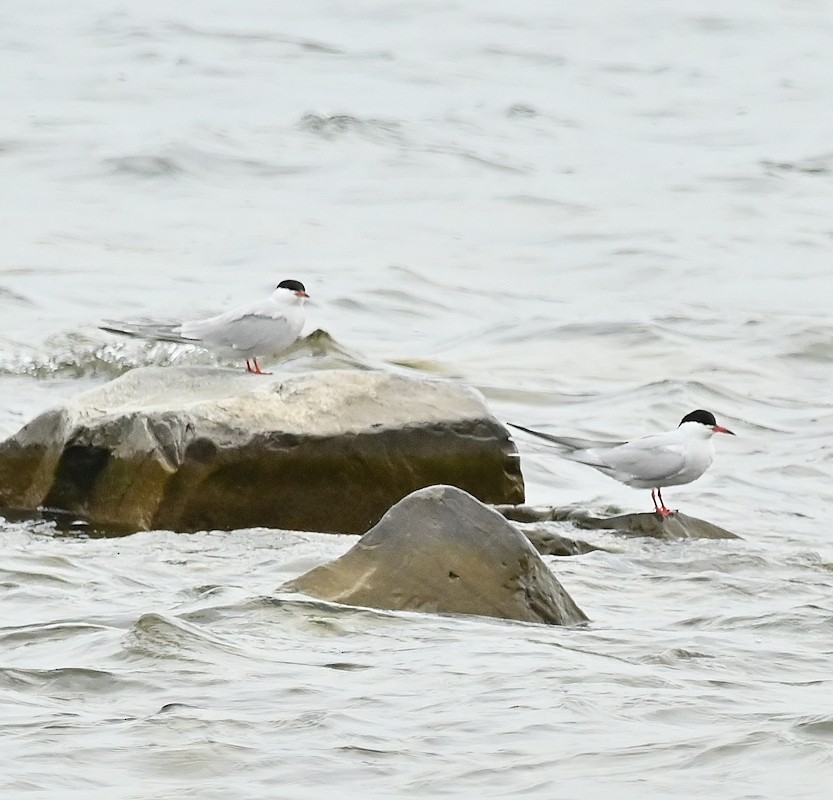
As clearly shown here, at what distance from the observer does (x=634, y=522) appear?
7.87m

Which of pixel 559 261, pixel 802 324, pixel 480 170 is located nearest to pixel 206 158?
pixel 480 170

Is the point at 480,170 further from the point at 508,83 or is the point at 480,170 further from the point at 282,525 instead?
the point at 282,525

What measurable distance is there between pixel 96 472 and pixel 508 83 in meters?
18.2

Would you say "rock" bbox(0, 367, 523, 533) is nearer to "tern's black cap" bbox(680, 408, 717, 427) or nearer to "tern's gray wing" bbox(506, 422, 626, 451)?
"tern's gray wing" bbox(506, 422, 626, 451)

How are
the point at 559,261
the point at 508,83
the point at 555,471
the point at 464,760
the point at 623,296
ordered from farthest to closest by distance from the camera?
the point at 508,83
the point at 559,261
the point at 623,296
the point at 555,471
the point at 464,760

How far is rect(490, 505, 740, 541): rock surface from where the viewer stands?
7.73 metres

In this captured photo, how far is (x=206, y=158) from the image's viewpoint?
19844 millimetres

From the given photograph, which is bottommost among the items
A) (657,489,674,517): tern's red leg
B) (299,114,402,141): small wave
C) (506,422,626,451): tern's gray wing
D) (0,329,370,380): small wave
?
(299,114,402,141): small wave

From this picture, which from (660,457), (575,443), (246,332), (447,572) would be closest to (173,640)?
(447,572)

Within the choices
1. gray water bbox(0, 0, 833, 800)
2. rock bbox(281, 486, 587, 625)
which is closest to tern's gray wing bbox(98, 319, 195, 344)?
gray water bbox(0, 0, 833, 800)

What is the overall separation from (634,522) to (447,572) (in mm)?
2282

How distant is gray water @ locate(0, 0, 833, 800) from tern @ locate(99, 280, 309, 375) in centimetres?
159

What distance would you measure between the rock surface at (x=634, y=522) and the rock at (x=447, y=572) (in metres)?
1.91

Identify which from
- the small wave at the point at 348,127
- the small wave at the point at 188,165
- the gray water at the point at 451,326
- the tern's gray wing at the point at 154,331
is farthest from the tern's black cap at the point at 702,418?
the small wave at the point at 348,127
